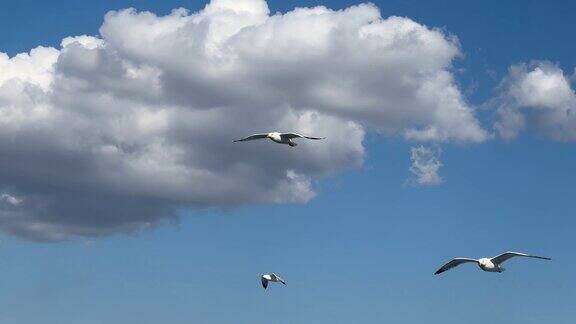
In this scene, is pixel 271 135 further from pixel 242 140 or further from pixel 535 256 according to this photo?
pixel 535 256

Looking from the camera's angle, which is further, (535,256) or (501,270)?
(501,270)

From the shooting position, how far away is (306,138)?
552 ft

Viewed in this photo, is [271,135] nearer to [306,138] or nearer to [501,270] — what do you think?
[306,138]

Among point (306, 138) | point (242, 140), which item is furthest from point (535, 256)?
point (242, 140)

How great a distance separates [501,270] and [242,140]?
6766 cm

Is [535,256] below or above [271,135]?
below

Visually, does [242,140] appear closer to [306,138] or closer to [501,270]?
[306,138]

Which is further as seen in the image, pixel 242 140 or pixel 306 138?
pixel 242 140

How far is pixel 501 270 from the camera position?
199m

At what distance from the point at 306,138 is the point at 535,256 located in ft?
178

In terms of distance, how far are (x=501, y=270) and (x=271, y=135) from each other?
62.6 meters

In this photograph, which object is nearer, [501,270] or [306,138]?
[306,138]

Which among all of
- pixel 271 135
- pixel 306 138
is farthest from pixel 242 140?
pixel 306 138

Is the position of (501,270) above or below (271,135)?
below
